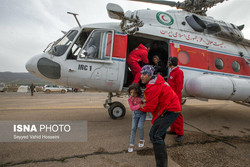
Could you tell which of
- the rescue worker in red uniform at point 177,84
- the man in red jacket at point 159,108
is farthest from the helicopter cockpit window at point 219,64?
the man in red jacket at point 159,108

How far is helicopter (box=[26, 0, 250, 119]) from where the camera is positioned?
3.75 meters

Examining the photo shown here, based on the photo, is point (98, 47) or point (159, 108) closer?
point (159, 108)

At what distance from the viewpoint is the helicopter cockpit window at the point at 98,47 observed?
12.7 ft

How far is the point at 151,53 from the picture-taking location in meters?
5.39

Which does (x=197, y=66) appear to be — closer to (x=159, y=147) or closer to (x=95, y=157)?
(x=159, y=147)

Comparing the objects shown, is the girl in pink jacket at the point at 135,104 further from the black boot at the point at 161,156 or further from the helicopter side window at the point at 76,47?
the helicopter side window at the point at 76,47

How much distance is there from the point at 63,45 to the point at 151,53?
3.31 m

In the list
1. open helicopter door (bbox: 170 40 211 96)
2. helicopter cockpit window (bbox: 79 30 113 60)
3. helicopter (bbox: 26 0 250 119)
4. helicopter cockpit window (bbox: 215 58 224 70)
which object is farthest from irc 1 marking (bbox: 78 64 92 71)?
helicopter cockpit window (bbox: 215 58 224 70)

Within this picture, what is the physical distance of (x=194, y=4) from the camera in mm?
5781

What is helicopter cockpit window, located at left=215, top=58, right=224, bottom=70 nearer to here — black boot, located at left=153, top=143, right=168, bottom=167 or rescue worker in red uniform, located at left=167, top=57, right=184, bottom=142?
rescue worker in red uniform, located at left=167, top=57, right=184, bottom=142

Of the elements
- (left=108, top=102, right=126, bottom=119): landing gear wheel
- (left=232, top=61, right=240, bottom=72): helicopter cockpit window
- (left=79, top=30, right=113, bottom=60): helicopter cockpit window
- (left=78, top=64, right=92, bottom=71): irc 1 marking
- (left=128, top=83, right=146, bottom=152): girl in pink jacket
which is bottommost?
(left=108, top=102, right=126, bottom=119): landing gear wheel

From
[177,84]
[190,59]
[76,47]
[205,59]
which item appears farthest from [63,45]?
[205,59]

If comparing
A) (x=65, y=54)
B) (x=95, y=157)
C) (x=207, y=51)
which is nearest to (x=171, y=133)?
(x=95, y=157)

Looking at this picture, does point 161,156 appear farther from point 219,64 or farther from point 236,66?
point 236,66
